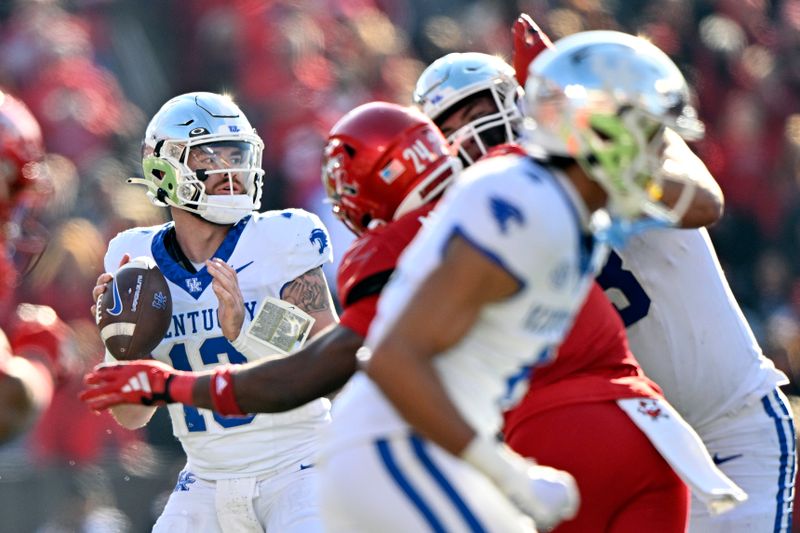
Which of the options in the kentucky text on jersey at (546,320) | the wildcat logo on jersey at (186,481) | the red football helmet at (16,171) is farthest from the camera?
the wildcat logo on jersey at (186,481)

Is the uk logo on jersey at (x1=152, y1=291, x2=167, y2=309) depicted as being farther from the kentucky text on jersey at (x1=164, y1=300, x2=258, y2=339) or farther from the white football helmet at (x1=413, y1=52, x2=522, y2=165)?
the white football helmet at (x1=413, y1=52, x2=522, y2=165)

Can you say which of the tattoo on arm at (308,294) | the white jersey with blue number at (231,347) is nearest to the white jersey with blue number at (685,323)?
the tattoo on arm at (308,294)

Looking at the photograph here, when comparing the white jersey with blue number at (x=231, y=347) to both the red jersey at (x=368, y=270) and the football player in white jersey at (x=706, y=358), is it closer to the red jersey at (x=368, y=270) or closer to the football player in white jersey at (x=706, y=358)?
the football player in white jersey at (x=706, y=358)

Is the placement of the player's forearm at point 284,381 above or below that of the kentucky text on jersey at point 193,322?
above

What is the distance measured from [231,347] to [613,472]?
142 cm

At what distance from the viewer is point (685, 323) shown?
3.62 m

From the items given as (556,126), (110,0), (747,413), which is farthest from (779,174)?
(556,126)

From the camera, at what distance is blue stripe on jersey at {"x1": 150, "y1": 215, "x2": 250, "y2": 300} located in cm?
409

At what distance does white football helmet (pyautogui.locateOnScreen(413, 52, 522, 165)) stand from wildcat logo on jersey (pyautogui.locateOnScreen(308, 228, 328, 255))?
0.55 meters

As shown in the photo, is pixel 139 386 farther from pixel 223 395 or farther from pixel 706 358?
pixel 706 358

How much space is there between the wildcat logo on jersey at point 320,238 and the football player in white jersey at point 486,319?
1.66 m

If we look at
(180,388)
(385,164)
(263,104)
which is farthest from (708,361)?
(263,104)

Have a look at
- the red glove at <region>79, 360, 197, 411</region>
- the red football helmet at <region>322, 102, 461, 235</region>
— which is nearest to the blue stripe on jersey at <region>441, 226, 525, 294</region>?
the red football helmet at <region>322, 102, 461, 235</region>

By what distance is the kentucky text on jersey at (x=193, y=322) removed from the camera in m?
4.01
